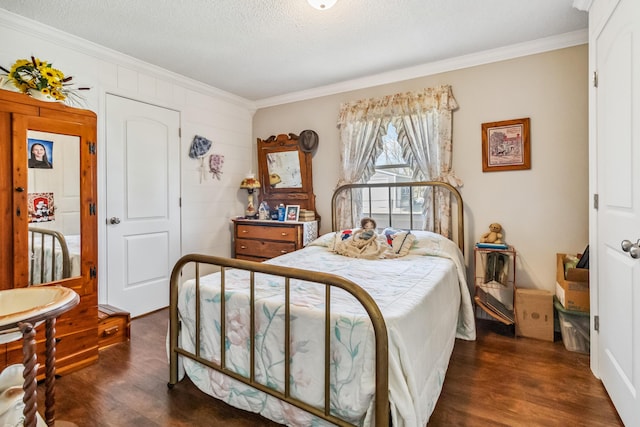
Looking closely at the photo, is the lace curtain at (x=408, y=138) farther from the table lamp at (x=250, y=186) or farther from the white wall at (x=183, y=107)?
the white wall at (x=183, y=107)

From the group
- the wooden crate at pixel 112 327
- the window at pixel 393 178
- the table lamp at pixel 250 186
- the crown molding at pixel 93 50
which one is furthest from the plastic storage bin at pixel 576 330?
the crown molding at pixel 93 50

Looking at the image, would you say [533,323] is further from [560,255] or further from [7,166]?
[7,166]

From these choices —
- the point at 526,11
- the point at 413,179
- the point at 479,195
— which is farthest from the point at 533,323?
the point at 526,11

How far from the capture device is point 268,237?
12.1ft

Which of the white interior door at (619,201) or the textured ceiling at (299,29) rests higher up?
the textured ceiling at (299,29)

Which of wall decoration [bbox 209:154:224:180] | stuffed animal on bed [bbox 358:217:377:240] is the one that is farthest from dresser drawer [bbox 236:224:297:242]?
stuffed animal on bed [bbox 358:217:377:240]

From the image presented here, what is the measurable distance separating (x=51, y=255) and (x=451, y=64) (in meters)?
3.58

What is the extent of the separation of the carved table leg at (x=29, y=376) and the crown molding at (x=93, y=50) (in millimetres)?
2402

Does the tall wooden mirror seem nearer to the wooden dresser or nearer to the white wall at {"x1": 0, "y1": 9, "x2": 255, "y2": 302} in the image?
the white wall at {"x1": 0, "y1": 9, "x2": 255, "y2": 302}

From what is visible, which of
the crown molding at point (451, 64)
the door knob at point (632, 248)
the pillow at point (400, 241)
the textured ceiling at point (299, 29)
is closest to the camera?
the door knob at point (632, 248)

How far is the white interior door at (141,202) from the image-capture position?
2986 millimetres

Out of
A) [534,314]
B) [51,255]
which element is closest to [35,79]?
[51,255]

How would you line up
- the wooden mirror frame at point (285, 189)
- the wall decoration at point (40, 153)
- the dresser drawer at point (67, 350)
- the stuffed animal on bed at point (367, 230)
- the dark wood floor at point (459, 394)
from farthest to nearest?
the wooden mirror frame at point (285, 189)
the stuffed animal on bed at point (367, 230)
the wall decoration at point (40, 153)
the dresser drawer at point (67, 350)
the dark wood floor at point (459, 394)

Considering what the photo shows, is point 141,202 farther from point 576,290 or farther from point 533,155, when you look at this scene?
point 576,290
